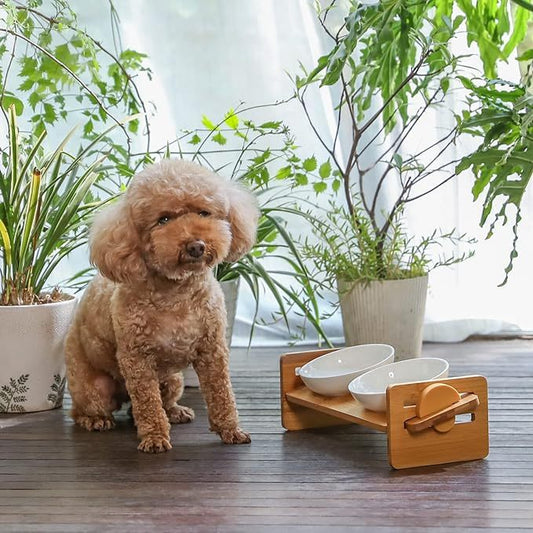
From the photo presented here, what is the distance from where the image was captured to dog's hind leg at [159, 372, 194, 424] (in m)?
2.69

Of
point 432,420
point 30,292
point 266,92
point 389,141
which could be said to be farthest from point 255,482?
point 266,92

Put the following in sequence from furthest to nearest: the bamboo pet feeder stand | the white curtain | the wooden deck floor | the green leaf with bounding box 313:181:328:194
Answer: the white curtain
the green leaf with bounding box 313:181:328:194
the bamboo pet feeder stand
the wooden deck floor

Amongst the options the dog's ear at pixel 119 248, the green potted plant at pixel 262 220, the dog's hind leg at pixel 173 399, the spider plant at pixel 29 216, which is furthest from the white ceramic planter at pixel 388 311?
the dog's ear at pixel 119 248

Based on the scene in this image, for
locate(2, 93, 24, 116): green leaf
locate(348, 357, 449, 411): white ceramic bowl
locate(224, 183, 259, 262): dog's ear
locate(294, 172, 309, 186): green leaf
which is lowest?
locate(348, 357, 449, 411): white ceramic bowl

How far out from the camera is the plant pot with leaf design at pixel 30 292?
2.80m

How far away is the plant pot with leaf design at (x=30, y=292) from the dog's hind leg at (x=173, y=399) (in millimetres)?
392

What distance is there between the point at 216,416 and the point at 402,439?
520mm

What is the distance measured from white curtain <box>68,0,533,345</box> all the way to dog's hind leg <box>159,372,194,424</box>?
1.24 m

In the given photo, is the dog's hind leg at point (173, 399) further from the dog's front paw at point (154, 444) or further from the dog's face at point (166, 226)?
the dog's face at point (166, 226)

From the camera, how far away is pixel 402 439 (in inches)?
85.6

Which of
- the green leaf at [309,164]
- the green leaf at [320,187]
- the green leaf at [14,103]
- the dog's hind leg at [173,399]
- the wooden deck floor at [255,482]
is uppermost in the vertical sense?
the green leaf at [14,103]

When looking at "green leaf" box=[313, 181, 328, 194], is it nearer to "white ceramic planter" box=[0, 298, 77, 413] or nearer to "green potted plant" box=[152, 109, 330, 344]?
"green potted plant" box=[152, 109, 330, 344]

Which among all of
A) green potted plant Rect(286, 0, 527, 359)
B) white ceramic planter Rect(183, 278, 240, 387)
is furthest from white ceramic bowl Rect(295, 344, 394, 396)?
green potted plant Rect(286, 0, 527, 359)

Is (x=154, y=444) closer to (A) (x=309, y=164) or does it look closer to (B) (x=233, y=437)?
(B) (x=233, y=437)
